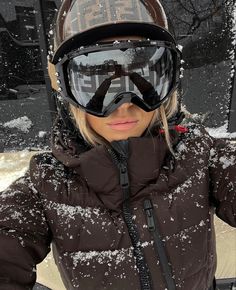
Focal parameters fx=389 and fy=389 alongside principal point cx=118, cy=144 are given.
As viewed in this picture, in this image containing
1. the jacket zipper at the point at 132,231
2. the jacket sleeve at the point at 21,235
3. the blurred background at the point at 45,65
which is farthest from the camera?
the blurred background at the point at 45,65

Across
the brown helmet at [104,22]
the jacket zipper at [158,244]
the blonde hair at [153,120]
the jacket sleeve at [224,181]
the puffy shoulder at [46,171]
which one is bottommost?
the jacket zipper at [158,244]

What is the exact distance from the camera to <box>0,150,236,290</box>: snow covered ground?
2279 mm

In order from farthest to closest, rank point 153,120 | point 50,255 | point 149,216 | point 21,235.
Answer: point 50,255, point 153,120, point 149,216, point 21,235

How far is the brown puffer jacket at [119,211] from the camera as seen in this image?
4.11ft

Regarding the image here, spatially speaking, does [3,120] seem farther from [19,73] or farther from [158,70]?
[158,70]

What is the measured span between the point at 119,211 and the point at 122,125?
28 centimetres

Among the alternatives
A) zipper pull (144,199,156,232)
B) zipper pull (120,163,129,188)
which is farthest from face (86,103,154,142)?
zipper pull (144,199,156,232)

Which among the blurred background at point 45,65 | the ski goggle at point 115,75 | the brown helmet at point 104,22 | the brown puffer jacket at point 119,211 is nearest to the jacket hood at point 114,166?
the brown puffer jacket at point 119,211

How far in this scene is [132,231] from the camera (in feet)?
4.09

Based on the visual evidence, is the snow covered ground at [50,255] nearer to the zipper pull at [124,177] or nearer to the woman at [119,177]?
the woman at [119,177]

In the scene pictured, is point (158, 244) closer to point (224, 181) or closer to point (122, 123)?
point (224, 181)

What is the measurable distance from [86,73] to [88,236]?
0.53 metres

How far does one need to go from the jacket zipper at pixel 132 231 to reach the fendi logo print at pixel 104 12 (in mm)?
429

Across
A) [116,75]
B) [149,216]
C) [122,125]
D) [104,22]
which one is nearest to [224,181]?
[149,216]
